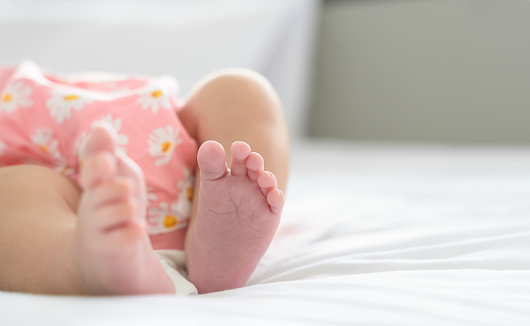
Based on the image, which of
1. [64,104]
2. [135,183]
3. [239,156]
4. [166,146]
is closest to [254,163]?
[239,156]

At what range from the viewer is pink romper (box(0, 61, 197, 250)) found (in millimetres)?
737

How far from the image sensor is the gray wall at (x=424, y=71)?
1.91 meters

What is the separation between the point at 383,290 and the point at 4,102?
587 mm

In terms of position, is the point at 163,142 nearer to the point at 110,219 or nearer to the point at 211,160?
the point at 211,160

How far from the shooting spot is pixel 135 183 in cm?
44

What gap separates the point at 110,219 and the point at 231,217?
0.18m

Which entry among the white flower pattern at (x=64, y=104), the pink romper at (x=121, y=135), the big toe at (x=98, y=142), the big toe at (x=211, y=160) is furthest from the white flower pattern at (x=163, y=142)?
the big toe at (x=98, y=142)

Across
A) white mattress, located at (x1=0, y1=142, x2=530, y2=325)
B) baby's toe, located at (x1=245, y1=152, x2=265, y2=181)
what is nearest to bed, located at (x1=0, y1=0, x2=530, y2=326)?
white mattress, located at (x1=0, y1=142, x2=530, y2=325)

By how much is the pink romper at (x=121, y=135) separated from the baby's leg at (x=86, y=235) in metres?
0.12

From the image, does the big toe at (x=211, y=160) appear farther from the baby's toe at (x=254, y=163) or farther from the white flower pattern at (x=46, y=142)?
the white flower pattern at (x=46, y=142)

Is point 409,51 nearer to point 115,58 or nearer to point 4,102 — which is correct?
point 115,58

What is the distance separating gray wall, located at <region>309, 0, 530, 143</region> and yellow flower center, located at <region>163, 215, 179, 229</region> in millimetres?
1489

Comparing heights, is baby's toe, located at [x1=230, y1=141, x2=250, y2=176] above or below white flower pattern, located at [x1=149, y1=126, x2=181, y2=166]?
above

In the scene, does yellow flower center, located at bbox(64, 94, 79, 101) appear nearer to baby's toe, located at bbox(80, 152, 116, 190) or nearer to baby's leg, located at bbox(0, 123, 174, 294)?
baby's leg, located at bbox(0, 123, 174, 294)
